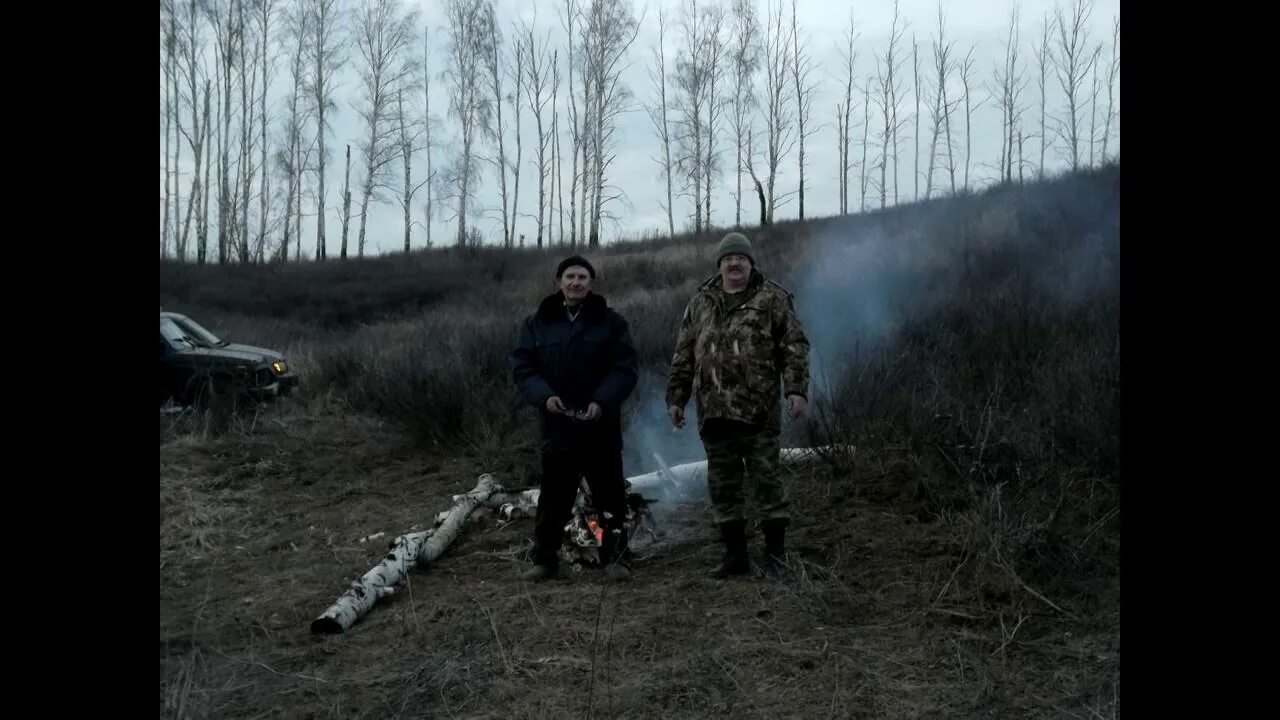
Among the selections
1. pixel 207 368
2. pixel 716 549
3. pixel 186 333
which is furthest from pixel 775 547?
pixel 186 333

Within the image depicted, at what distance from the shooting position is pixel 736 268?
482 cm

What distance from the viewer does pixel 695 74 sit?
1252 inches

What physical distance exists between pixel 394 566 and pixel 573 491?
117 cm

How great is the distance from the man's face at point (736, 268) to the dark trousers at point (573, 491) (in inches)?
46.8

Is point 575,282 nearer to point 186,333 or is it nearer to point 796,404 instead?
point 796,404

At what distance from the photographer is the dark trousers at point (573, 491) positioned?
4.88 meters

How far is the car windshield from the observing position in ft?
33.7

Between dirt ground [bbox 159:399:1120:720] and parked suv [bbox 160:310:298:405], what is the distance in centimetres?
405

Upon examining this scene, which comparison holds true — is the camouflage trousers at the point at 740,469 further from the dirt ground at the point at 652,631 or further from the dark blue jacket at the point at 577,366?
the dark blue jacket at the point at 577,366

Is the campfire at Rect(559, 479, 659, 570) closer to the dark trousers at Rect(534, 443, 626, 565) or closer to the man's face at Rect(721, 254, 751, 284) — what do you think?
the dark trousers at Rect(534, 443, 626, 565)

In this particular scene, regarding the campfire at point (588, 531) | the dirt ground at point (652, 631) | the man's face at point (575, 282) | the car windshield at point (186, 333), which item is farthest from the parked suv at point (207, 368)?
the man's face at point (575, 282)

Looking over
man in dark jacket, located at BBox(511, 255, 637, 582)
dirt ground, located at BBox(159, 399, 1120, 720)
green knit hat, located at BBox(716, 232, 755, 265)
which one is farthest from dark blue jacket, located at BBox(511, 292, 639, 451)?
dirt ground, located at BBox(159, 399, 1120, 720)

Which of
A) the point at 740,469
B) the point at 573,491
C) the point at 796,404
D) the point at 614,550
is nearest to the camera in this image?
the point at 796,404

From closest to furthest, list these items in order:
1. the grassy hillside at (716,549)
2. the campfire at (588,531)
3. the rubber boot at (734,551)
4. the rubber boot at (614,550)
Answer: the grassy hillside at (716,549), the rubber boot at (734,551), the rubber boot at (614,550), the campfire at (588,531)
